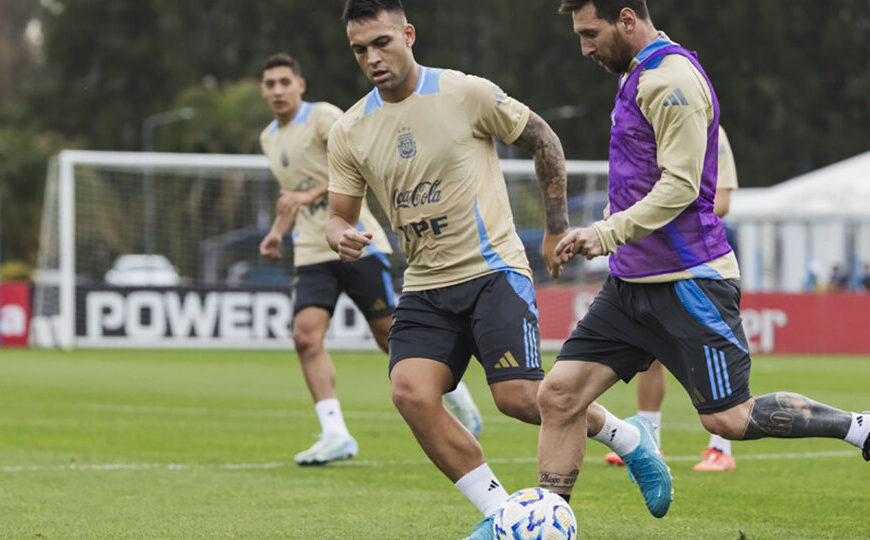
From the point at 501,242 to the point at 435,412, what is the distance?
0.81 meters

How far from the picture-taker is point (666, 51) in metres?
5.76

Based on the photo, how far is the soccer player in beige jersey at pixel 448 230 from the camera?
6.24 metres

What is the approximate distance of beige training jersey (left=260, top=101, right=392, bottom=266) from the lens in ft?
32.4

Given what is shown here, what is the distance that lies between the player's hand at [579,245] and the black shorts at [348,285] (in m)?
4.30

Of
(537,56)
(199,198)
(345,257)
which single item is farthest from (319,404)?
(537,56)

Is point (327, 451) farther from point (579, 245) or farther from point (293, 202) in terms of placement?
point (579, 245)

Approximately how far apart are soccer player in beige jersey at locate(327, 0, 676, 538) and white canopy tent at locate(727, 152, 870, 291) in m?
24.4

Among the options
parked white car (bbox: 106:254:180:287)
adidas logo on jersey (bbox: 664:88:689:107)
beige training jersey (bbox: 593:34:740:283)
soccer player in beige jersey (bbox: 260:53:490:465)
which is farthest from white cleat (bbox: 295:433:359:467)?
parked white car (bbox: 106:254:180:287)

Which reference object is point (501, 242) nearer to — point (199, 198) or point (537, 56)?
point (199, 198)

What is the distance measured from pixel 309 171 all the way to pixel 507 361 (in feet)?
13.7

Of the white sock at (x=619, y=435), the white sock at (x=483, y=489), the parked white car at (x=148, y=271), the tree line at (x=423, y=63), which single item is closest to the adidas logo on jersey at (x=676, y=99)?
the white sock at (x=619, y=435)

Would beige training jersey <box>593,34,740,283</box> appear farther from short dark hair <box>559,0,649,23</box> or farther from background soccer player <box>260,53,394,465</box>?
background soccer player <box>260,53,394,465</box>

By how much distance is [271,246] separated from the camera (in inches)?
396

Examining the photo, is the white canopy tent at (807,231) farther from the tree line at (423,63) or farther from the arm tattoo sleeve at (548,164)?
the tree line at (423,63)
